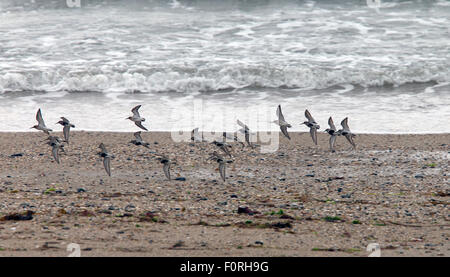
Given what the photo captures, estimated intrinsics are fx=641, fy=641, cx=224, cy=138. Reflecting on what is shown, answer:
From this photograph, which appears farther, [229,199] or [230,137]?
[230,137]

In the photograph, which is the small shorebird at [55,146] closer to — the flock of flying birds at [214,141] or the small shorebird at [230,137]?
the flock of flying birds at [214,141]

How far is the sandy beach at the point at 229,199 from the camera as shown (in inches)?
239

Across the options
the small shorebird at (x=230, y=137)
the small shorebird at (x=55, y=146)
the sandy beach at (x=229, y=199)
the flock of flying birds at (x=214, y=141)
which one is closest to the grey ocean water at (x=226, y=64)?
the small shorebird at (x=230, y=137)

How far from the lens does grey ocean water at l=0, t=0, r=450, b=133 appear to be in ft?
38.8

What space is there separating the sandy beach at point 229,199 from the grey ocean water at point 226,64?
4.17 ft

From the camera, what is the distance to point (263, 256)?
18.9 feet

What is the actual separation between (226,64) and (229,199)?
7330 mm

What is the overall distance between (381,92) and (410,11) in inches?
266

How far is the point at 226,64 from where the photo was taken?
14.5 meters

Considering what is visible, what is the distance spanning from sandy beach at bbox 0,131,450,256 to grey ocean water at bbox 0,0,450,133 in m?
1.27

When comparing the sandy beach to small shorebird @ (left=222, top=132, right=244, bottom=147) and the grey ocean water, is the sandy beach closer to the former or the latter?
small shorebird @ (left=222, top=132, right=244, bottom=147)

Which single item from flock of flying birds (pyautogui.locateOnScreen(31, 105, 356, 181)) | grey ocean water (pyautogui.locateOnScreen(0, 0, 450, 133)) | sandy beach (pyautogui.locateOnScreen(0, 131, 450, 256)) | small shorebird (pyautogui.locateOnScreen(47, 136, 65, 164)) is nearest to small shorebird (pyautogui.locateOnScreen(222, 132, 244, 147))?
flock of flying birds (pyautogui.locateOnScreen(31, 105, 356, 181))

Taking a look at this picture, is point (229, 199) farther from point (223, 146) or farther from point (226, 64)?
point (226, 64)

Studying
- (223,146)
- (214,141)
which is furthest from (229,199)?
(214,141)
